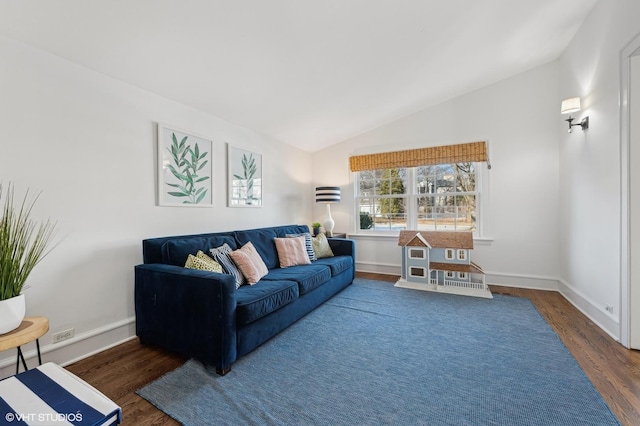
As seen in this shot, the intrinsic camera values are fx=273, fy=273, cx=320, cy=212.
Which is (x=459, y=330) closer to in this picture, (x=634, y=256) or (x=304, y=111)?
(x=634, y=256)

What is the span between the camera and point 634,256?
2055mm

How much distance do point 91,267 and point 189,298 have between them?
34.4 inches

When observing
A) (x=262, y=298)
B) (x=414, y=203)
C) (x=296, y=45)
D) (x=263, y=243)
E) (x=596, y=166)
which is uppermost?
(x=296, y=45)

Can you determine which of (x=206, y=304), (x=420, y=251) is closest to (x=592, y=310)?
(x=420, y=251)

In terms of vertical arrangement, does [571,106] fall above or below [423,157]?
above

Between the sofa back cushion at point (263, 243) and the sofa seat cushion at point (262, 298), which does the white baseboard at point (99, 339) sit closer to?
the sofa seat cushion at point (262, 298)

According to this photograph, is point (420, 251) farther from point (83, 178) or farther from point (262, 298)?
point (83, 178)

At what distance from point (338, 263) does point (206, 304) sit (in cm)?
180

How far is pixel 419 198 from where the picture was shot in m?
4.30

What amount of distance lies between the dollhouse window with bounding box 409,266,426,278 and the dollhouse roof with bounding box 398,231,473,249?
1.11 feet

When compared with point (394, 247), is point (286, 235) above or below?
above

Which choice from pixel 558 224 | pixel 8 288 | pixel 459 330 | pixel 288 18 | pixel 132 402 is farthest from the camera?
pixel 558 224

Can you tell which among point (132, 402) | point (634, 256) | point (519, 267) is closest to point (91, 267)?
point (132, 402)

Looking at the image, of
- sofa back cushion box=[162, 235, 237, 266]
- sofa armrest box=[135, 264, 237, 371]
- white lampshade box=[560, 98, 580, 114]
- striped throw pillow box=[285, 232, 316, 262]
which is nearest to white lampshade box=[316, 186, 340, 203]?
striped throw pillow box=[285, 232, 316, 262]
